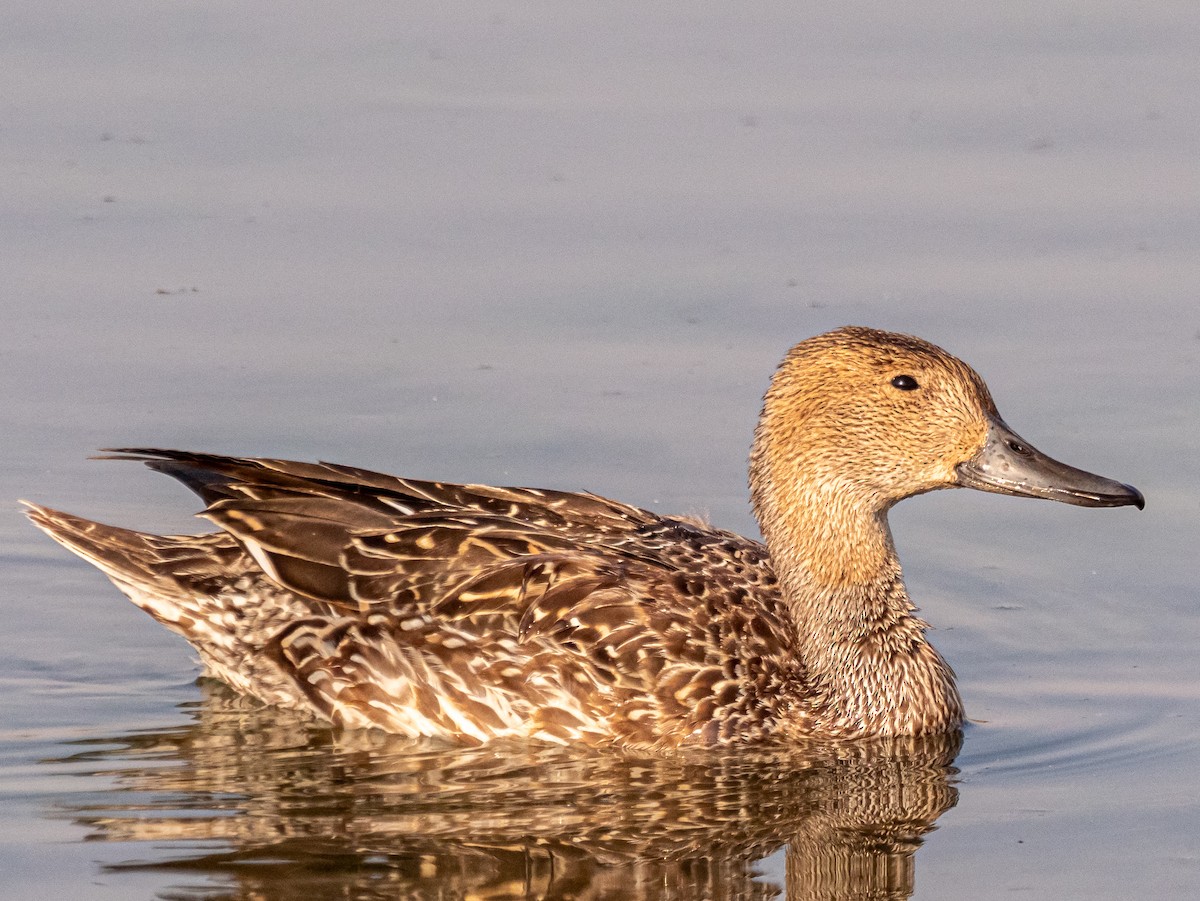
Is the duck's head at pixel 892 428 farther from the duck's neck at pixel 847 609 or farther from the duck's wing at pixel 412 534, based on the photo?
the duck's wing at pixel 412 534

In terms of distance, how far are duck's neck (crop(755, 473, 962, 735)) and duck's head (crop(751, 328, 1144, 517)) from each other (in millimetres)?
104

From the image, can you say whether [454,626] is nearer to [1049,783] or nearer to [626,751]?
[626,751]

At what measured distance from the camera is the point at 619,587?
29.9ft

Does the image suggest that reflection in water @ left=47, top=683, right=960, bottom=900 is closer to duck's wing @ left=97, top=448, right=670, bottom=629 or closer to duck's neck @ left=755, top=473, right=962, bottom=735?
duck's neck @ left=755, top=473, right=962, bottom=735

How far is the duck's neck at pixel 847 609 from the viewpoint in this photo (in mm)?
9250

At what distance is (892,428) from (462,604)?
1.85 m

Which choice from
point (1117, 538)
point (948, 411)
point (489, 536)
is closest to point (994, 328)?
point (1117, 538)

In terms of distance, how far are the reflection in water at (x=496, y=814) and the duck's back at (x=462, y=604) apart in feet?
0.56

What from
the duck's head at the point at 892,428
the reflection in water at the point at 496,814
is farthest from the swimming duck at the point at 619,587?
the reflection in water at the point at 496,814

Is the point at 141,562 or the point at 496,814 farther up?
the point at 141,562

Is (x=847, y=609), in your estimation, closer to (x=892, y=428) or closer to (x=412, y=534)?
(x=892, y=428)

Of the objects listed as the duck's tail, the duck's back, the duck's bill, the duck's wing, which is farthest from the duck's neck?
the duck's tail

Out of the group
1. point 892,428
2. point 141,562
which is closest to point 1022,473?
point 892,428

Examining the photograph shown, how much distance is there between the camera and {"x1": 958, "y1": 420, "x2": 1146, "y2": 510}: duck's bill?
922 centimetres
